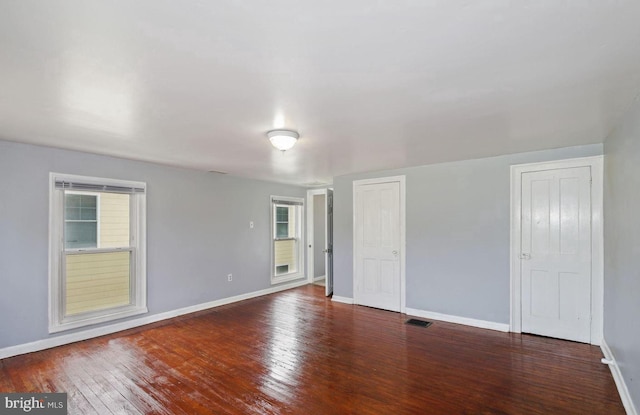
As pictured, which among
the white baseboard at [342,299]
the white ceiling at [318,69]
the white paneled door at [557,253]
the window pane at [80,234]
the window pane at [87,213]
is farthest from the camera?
the white baseboard at [342,299]

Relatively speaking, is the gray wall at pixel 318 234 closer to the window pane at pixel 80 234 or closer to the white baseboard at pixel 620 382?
the window pane at pixel 80 234

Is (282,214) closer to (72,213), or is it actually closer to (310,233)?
(310,233)

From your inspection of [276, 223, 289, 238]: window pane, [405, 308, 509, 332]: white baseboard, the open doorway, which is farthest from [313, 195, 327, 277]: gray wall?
[405, 308, 509, 332]: white baseboard

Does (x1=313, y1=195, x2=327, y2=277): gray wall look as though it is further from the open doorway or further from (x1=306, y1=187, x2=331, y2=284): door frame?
(x1=306, y1=187, x2=331, y2=284): door frame

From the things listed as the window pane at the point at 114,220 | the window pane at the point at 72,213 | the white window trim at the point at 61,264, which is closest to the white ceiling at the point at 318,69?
the white window trim at the point at 61,264

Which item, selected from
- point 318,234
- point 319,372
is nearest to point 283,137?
point 319,372

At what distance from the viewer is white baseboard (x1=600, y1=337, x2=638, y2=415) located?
2.34 m

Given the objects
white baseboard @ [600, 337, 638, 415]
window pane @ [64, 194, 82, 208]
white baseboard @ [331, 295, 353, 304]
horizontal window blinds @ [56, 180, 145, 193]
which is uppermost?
horizontal window blinds @ [56, 180, 145, 193]

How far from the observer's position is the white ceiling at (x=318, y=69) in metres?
1.36

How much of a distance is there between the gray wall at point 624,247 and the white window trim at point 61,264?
525 cm

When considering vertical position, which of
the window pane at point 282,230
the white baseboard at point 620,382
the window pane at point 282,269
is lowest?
the white baseboard at point 620,382

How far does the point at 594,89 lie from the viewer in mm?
2129

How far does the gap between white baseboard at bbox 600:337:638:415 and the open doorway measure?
3958 millimetres

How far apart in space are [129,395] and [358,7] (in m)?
3.26
